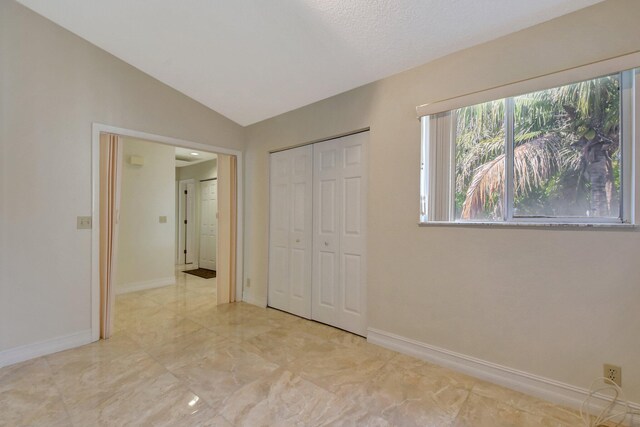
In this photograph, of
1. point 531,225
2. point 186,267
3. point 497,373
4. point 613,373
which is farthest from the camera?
point 186,267

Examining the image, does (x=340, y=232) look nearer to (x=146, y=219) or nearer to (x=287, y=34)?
(x=287, y=34)

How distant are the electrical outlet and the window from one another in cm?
85

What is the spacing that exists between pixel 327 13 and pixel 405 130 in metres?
1.08

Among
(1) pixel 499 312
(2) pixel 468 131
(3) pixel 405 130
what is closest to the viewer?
(1) pixel 499 312

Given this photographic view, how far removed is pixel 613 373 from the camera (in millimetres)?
1617

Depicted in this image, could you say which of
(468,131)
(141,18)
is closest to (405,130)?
(468,131)

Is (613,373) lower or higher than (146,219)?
lower

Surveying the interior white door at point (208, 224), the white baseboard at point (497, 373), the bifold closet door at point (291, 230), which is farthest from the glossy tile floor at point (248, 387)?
the interior white door at point (208, 224)

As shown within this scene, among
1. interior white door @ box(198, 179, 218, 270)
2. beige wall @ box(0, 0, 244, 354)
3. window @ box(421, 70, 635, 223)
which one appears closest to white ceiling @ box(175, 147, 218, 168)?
interior white door @ box(198, 179, 218, 270)

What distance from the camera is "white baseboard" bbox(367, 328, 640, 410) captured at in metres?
1.71

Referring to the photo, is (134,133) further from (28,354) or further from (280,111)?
(28,354)

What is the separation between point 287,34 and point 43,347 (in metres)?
3.32

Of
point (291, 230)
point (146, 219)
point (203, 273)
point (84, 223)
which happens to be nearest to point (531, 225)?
point (291, 230)

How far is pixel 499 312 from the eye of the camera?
6.47 feet
